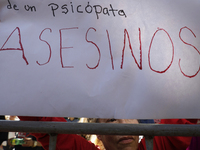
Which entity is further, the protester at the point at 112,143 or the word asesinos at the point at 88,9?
the protester at the point at 112,143

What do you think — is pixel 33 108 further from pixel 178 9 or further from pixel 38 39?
pixel 178 9

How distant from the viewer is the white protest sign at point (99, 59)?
32.4 inches

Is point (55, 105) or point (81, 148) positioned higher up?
point (55, 105)

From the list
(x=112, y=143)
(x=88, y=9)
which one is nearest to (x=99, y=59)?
(x=88, y=9)

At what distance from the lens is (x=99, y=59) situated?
2.76 ft

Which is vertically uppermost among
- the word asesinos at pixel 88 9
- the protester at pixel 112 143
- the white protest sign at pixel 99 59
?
the word asesinos at pixel 88 9

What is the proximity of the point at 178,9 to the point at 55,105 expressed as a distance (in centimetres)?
65

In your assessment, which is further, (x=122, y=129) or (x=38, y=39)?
(x=38, y=39)

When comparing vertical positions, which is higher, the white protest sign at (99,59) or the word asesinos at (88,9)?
the word asesinos at (88,9)

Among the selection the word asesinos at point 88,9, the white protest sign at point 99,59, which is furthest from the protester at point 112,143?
the word asesinos at point 88,9

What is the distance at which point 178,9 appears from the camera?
887mm

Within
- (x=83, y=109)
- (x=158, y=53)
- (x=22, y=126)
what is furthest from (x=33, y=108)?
(x=158, y=53)

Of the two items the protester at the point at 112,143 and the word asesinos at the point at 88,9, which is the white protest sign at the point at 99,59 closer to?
the word asesinos at the point at 88,9

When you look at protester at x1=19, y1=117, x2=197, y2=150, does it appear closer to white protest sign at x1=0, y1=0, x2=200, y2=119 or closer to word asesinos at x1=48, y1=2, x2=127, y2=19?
white protest sign at x1=0, y1=0, x2=200, y2=119
